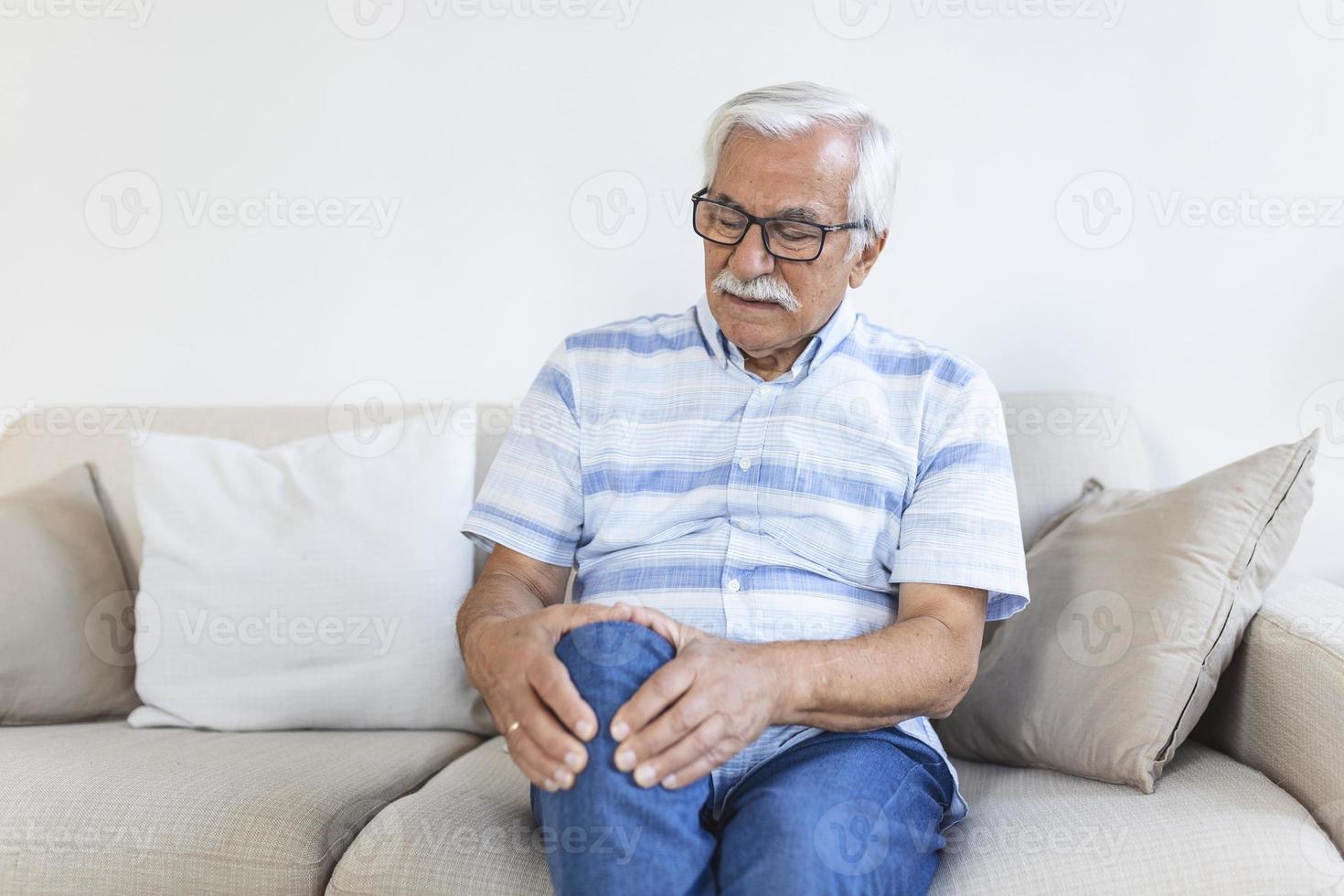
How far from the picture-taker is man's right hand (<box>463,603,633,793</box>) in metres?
1.14

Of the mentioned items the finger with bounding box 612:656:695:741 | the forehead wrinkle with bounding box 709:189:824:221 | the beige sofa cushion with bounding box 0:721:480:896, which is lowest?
the beige sofa cushion with bounding box 0:721:480:896

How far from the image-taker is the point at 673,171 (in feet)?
7.11

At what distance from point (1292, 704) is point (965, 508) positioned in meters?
0.46

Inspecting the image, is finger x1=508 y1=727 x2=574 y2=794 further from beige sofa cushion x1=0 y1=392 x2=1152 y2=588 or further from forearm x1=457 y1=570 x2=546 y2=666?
beige sofa cushion x1=0 y1=392 x2=1152 y2=588

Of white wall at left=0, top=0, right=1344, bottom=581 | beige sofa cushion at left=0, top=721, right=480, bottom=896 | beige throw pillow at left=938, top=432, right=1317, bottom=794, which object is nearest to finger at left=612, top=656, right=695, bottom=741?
beige sofa cushion at left=0, top=721, right=480, bottom=896

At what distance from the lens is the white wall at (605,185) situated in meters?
2.07

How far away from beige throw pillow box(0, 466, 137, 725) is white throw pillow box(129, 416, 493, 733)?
73mm

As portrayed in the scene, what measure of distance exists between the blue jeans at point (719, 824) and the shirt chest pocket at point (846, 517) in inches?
11.3

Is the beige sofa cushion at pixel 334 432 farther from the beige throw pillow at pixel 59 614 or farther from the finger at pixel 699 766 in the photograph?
the finger at pixel 699 766

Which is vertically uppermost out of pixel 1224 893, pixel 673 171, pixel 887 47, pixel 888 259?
pixel 887 47

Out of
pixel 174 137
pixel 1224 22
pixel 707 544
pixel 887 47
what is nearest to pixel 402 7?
pixel 174 137

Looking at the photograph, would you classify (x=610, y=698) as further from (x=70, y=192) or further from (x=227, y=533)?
(x=70, y=192)

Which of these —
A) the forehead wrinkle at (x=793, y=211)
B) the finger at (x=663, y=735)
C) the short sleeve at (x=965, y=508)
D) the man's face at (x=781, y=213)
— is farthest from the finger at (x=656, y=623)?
the forehead wrinkle at (x=793, y=211)

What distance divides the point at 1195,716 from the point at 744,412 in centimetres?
71
